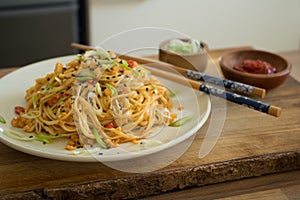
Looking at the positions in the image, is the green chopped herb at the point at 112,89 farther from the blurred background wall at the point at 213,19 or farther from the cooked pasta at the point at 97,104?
the blurred background wall at the point at 213,19

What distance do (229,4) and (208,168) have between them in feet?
6.97

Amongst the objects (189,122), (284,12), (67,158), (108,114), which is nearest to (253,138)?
(189,122)

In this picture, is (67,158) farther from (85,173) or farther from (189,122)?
(189,122)

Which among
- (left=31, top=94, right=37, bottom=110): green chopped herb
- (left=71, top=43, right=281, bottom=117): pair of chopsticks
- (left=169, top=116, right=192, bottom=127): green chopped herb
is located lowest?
(left=169, top=116, right=192, bottom=127): green chopped herb

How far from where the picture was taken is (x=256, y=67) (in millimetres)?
1713

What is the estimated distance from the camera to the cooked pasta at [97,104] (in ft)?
4.34

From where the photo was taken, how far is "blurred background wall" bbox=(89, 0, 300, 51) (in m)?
3.00

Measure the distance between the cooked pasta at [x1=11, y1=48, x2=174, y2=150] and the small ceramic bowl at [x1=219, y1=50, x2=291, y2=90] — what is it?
0.31 m

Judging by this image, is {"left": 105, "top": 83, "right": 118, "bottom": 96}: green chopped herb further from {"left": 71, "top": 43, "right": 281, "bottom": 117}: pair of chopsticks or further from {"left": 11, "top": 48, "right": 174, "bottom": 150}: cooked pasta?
{"left": 71, "top": 43, "right": 281, "bottom": 117}: pair of chopsticks

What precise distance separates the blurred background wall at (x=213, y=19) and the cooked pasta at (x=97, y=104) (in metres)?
1.54

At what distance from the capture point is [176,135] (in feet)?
4.33

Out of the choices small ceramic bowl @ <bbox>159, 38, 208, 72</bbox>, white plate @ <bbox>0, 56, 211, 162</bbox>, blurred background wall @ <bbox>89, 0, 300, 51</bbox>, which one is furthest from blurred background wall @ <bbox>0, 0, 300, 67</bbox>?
small ceramic bowl @ <bbox>159, 38, 208, 72</bbox>

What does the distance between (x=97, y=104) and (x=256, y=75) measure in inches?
24.2

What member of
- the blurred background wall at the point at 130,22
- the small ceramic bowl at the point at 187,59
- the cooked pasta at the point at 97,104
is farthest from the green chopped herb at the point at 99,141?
the blurred background wall at the point at 130,22
